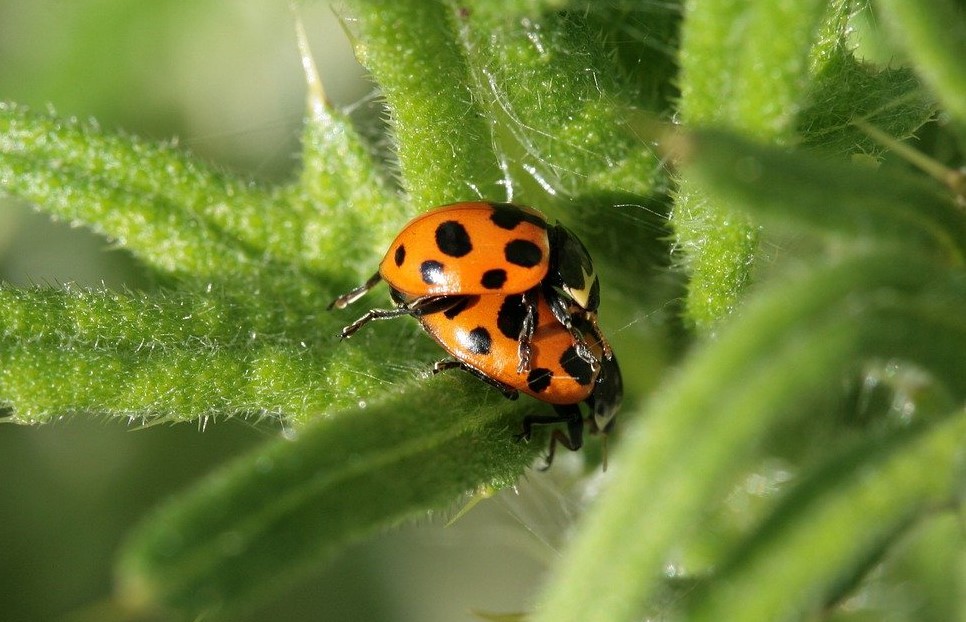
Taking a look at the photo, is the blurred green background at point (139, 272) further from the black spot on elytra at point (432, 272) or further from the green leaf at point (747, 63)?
the green leaf at point (747, 63)

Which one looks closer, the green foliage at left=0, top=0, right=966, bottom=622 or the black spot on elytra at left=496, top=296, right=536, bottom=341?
the green foliage at left=0, top=0, right=966, bottom=622

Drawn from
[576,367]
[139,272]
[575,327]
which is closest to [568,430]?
[576,367]

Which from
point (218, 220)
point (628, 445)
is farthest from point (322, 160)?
point (628, 445)

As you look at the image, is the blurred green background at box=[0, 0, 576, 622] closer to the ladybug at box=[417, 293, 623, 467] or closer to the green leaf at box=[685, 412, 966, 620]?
the ladybug at box=[417, 293, 623, 467]

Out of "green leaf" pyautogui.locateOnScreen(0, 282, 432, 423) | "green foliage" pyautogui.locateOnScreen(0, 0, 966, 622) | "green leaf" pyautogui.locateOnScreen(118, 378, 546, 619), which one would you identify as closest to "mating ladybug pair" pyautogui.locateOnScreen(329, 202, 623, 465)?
"green foliage" pyautogui.locateOnScreen(0, 0, 966, 622)

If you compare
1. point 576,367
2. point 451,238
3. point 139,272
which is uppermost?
point 451,238

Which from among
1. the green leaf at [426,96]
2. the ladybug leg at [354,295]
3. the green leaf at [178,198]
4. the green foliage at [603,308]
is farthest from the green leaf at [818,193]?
the green leaf at [178,198]

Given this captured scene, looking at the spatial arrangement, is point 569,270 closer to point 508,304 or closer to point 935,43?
point 508,304
